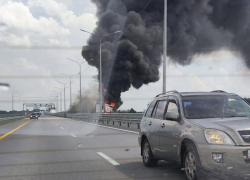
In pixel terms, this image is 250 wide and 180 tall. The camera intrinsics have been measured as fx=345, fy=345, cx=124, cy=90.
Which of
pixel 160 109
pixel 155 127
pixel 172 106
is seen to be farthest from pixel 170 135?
pixel 160 109

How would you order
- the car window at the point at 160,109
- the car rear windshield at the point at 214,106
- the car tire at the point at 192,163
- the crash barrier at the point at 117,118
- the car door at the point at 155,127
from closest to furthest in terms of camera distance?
1. the car tire at the point at 192,163
2. the car rear windshield at the point at 214,106
3. the car door at the point at 155,127
4. the car window at the point at 160,109
5. the crash barrier at the point at 117,118

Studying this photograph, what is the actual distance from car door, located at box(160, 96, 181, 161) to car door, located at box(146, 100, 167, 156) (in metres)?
0.21

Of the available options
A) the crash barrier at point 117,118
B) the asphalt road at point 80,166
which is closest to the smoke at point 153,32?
the crash barrier at point 117,118

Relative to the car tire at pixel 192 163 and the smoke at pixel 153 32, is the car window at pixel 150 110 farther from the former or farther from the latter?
the smoke at pixel 153 32

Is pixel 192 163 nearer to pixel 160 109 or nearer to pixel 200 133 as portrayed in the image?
pixel 200 133

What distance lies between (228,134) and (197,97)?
1.50 metres

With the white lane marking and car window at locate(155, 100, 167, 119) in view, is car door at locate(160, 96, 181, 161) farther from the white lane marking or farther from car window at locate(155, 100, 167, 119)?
the white lane marking

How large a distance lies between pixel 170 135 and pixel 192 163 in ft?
2.81

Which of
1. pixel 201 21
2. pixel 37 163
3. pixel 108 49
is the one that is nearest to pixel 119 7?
pixel 108 49

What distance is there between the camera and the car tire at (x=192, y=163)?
5105mm

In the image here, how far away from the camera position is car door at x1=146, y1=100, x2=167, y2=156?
673 centimetres

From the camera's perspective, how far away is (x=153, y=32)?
4366 centimetres

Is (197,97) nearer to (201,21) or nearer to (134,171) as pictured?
(134,171)

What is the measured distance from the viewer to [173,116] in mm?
5844
